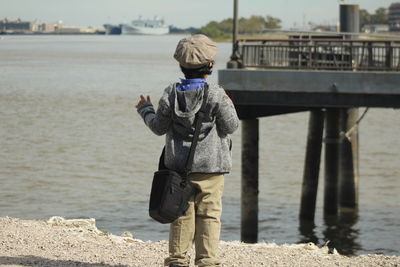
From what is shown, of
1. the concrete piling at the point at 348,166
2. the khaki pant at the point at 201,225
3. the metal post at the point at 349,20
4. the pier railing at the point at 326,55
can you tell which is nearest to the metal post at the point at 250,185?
the pier railing at the point at 326,55

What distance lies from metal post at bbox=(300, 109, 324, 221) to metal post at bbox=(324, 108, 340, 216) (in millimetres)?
286

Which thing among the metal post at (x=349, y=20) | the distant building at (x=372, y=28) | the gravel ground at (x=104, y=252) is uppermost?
the metal post at (x=349, y=20)

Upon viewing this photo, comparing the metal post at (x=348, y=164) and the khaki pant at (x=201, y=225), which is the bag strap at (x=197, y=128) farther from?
the metal post at (x=348, y=164)

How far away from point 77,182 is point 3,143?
8.57 metres

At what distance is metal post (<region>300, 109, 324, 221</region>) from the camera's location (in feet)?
64.7

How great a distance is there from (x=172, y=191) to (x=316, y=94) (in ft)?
34.1

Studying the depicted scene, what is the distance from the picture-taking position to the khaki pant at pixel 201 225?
705cm

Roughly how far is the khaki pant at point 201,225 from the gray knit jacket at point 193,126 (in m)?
0.11

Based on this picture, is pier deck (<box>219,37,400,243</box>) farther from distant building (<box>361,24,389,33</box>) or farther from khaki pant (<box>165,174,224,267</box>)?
distant building (<box>361,24,389,33</box>)

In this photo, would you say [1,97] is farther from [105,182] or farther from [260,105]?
[260,105]

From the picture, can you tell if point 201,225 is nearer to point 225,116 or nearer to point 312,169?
point 225,116

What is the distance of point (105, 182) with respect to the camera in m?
24.4

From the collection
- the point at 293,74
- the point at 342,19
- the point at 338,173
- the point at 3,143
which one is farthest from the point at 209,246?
the point at 3,143

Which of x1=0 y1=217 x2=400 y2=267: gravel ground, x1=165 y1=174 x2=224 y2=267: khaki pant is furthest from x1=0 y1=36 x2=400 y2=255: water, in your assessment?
x1=165 y1=174 x2=224 y2=267: khaki pant
